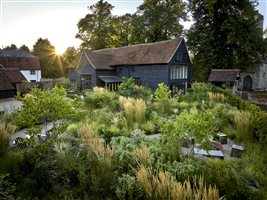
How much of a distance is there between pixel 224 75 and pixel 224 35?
6240 millimetres

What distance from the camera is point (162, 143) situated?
19.2 ft

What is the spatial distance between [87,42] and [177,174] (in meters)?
38.0

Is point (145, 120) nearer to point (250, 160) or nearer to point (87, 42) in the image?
point (250, 160)

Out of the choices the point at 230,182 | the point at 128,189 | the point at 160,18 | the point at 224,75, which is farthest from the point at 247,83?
the point at 128,189

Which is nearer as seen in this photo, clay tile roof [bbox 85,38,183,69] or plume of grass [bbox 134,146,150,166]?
plume of grass [bbox 134,146,150,166]

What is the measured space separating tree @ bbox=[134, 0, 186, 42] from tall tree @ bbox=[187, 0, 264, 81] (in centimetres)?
234

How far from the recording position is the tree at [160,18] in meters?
30.3

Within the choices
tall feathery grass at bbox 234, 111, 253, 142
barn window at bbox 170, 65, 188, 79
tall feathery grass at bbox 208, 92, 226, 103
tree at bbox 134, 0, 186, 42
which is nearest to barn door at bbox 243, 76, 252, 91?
barn window at bbox 170, 65, 188, 79

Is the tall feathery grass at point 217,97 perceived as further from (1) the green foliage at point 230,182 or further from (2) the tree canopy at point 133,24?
(2) the tree canopy at point 133,24

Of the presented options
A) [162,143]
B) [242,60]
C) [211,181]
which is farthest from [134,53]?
[211,181]

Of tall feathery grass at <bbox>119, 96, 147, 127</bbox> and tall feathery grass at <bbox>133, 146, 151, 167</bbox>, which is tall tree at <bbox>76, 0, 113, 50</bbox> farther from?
tall feathery grass at <bbox>133, 146, 151, 167</bbox>

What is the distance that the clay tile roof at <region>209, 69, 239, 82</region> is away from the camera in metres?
23.8

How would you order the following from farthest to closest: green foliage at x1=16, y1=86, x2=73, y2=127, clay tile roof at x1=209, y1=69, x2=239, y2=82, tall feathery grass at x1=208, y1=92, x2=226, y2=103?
clay tile roof at x1=209, y1=69, x2=239, y2=82 < tall feathery grass at x1=208, y1=92, x2=226, y2=103 < green foliage at x1=16, y1=86, x2=73, y2=127

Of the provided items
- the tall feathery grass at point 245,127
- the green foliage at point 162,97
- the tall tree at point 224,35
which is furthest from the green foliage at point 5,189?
the tall tree at point 224,35
